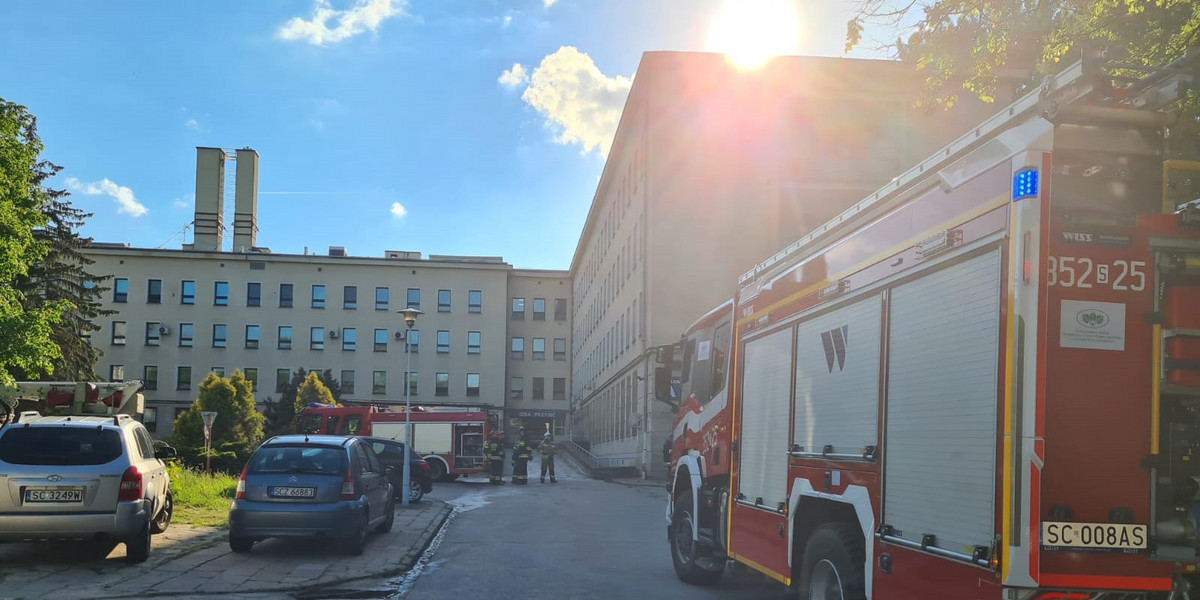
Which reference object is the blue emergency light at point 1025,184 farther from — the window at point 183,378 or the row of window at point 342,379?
the window at point 183,378

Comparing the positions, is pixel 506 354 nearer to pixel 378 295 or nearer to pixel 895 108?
pixel 378 295

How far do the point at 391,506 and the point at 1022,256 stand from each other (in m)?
12.7

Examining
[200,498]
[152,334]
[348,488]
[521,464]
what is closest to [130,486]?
[348,488]

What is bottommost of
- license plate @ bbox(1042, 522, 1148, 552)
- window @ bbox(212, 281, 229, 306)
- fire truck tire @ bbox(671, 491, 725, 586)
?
fire truck tire @ bbox(671, 491, 725, 586)

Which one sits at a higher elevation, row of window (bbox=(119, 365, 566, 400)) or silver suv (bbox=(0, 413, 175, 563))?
silver suv (bbox=(0, 413, 175, 563))

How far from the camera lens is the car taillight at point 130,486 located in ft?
34.2

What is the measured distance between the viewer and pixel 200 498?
18344mm

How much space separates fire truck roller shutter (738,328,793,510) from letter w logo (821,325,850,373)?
32.4 inches

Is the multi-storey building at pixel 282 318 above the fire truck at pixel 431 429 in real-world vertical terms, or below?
above

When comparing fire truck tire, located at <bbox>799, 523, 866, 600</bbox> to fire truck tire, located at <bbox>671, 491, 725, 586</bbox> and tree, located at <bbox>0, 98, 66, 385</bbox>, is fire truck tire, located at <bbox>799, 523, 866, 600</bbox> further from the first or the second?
tree, located at <bbox>0, 98, 66, 385</bbox>

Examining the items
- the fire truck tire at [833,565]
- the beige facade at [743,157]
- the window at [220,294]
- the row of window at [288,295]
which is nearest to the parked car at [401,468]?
the beige facade at [743,157]

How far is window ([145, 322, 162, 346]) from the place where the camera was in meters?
70.8

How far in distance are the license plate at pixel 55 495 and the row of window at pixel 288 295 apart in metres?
62.5

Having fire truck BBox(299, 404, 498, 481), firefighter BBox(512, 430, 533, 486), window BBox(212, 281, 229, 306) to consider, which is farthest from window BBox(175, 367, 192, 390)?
firefighter BBox(512, 430, 533, 486)
